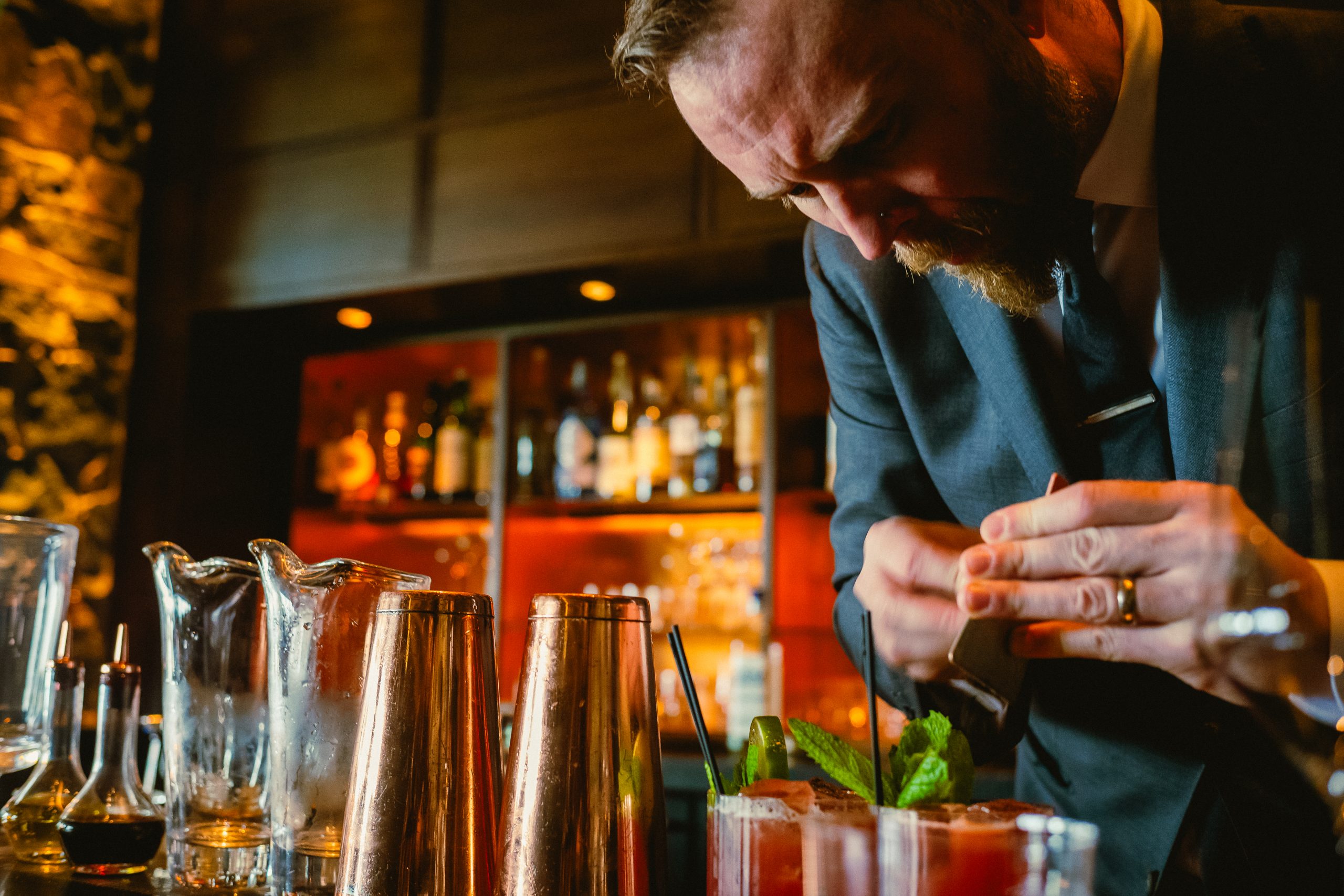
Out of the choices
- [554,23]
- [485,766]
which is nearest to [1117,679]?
[485,766]

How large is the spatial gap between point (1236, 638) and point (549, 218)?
7.88 feet

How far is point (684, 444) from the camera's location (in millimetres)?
2898

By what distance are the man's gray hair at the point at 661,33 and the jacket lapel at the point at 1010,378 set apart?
449mm

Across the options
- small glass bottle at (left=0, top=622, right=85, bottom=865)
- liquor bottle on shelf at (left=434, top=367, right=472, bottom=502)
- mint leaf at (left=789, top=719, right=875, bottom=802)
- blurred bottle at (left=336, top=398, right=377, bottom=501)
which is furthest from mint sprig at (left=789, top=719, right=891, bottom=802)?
blurred bottle at (left=336, top=398, right=377, bottom=501)

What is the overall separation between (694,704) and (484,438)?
2597 mm

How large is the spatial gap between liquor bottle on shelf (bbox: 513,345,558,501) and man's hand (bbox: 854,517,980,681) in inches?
82.0

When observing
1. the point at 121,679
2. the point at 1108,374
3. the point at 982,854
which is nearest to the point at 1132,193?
the point at 1108,374

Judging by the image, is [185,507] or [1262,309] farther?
[185,507]

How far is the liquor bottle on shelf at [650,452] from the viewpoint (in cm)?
287

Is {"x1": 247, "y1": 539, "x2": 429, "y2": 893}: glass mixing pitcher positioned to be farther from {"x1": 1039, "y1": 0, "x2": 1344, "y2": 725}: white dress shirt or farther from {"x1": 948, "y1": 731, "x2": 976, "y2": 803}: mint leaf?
{"x1": 1039, "y1": 0, "x2": 1344, "y2": 725}: white dress shirt

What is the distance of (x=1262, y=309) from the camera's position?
84cm

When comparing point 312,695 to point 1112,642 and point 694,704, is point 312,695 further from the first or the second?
point 1112,642

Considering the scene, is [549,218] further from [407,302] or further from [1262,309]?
[1262,309]

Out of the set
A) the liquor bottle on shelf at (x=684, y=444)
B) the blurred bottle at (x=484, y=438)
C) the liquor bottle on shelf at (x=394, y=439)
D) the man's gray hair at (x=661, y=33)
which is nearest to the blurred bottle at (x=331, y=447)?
the liquor bottle on shelf at (x=394, y=439)
